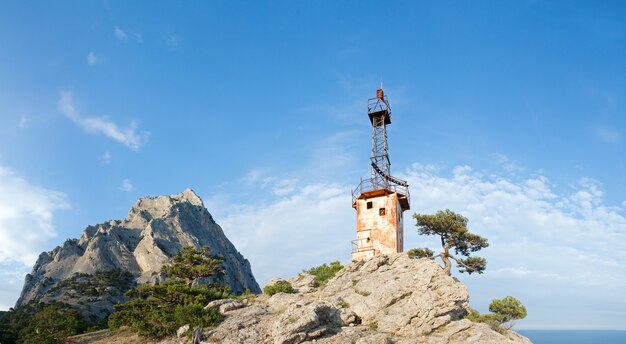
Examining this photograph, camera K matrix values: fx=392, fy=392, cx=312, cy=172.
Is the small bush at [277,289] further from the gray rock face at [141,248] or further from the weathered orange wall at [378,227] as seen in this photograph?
the gray rock face at [141,248]

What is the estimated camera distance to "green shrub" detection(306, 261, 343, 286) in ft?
116

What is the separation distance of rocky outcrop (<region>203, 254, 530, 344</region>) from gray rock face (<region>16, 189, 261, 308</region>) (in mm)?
48928

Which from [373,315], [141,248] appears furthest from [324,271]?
[141,248]

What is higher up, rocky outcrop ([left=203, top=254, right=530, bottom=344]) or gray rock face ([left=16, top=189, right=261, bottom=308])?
gray rock face ([left=16, top=189, right=261, bottom=308])

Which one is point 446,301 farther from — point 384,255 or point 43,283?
point 43,283

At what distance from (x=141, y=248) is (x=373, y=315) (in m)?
71.9

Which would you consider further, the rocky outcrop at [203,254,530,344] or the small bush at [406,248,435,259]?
the small bush at [406,248,435,259]

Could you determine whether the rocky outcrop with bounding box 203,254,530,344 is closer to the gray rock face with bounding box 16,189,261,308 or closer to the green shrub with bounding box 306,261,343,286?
the green shrub with bounding box 306,261,343,286

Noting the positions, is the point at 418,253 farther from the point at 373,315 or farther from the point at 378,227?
the point at 373,315

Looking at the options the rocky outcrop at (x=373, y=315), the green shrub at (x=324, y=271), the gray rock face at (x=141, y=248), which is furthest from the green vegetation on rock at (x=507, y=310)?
the gray rock face at (x=141, y=248)

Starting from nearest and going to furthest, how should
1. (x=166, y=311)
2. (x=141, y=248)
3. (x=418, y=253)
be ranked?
(x=166, y=311) → (x=418, y=253) → (x=141, y=248)

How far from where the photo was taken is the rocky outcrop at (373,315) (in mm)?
22281

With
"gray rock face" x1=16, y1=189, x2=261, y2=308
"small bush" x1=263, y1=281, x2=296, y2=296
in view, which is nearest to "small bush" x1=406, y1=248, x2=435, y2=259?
"small bush" x1=263, y1=281, x2=296, y2=296

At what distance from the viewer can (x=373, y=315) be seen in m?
25.1
